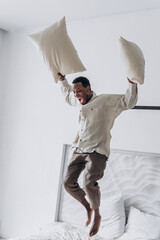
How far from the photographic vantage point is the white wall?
9.82 ft

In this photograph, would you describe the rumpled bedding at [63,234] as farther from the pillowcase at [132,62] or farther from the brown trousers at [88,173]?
the pillowcase at [132,62]

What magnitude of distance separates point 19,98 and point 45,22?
3.11ft

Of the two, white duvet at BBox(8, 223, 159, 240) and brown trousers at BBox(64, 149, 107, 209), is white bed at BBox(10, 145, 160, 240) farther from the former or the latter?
brown trousers at BBox(64, 149, 107, 209)

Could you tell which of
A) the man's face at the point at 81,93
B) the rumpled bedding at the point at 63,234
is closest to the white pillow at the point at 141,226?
the rumpled bedding at the point at 63,234

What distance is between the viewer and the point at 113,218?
2854mm

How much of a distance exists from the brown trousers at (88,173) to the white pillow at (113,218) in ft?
5.28

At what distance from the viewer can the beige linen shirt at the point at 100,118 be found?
4.14ft

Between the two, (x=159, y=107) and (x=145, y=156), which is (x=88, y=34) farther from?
(x=145, y=156)

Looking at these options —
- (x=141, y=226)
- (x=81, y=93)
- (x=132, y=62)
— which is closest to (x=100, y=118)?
(x=81, y=93)

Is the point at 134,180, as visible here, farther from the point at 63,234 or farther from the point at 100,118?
the point at 100,118

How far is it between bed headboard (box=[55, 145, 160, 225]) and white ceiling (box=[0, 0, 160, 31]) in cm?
139

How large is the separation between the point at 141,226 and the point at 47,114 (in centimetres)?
158

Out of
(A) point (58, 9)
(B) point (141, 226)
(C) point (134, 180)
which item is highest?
(A) point (58, 9)

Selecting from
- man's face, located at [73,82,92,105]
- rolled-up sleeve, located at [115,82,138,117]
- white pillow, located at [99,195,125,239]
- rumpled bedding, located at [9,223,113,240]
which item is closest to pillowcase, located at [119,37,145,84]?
rolled-up sleeve, located at [115,82,138,117]
